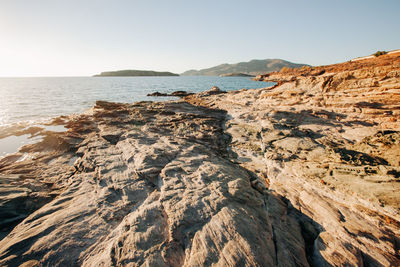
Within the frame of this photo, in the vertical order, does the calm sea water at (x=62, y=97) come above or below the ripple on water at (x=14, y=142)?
above

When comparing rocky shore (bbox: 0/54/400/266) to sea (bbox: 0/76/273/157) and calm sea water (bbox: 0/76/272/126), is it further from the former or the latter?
calm sea water (bbox: 0/76/272/126)

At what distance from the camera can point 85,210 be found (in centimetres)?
561

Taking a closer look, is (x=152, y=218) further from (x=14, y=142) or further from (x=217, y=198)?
(x=14, y=142)

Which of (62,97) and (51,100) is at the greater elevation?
(62,97)

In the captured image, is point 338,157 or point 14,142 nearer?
point 338,157

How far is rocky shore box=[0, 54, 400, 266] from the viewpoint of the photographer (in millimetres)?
4316

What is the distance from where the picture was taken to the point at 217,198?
5.36m

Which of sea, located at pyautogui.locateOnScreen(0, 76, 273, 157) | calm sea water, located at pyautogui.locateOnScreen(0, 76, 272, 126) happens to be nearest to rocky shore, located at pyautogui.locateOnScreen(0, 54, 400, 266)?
sea, located at pyautogui.locateOnScreen(0, 76, 273, 157)

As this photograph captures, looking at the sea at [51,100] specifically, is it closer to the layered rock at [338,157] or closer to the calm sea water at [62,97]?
the calm sea water at [62,97]

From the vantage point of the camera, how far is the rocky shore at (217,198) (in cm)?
432

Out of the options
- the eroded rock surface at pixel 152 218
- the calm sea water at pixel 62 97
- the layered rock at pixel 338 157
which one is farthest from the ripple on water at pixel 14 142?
the layered rock at pixel 338 157

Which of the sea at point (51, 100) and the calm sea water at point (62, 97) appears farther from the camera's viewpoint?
the calm sea water at point (62, 97)

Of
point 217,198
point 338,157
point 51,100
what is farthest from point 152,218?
point 51,100

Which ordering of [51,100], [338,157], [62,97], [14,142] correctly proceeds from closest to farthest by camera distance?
[338,157], [14,142], [51,100], [62,97]
